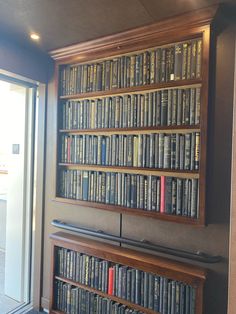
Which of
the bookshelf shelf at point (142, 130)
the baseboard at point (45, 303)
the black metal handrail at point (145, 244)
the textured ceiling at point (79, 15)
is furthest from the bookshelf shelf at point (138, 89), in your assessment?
the baseboard at point (45, 303)

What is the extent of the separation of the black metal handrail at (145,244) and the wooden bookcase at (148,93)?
229mm

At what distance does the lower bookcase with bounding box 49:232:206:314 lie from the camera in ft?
5.39

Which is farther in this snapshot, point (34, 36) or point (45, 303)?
point (45, 303)

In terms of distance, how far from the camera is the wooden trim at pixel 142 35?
1.56 m

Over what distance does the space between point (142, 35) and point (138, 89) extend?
0.36m

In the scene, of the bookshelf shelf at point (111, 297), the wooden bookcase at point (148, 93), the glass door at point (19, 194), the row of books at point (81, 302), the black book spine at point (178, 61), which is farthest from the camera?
the glass door at point (19, 194)

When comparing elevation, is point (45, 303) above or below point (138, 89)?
below

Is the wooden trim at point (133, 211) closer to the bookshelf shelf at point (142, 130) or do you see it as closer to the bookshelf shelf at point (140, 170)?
the bookshelf shelf at point (140, 170)

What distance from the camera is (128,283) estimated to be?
1.86m

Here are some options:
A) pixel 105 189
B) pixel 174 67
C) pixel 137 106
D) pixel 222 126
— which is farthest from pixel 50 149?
pixel 222 126

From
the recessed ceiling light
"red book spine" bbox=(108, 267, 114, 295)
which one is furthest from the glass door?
"red book spine" bbox=(108, 267, 114, 295)

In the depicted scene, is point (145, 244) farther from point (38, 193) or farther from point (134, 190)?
point (38, 193)

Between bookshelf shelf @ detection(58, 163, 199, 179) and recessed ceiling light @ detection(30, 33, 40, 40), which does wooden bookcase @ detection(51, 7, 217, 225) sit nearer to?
bookshelf shelf @ detection(58, 163, 199, 179)

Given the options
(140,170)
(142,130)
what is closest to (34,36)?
(142,130)
